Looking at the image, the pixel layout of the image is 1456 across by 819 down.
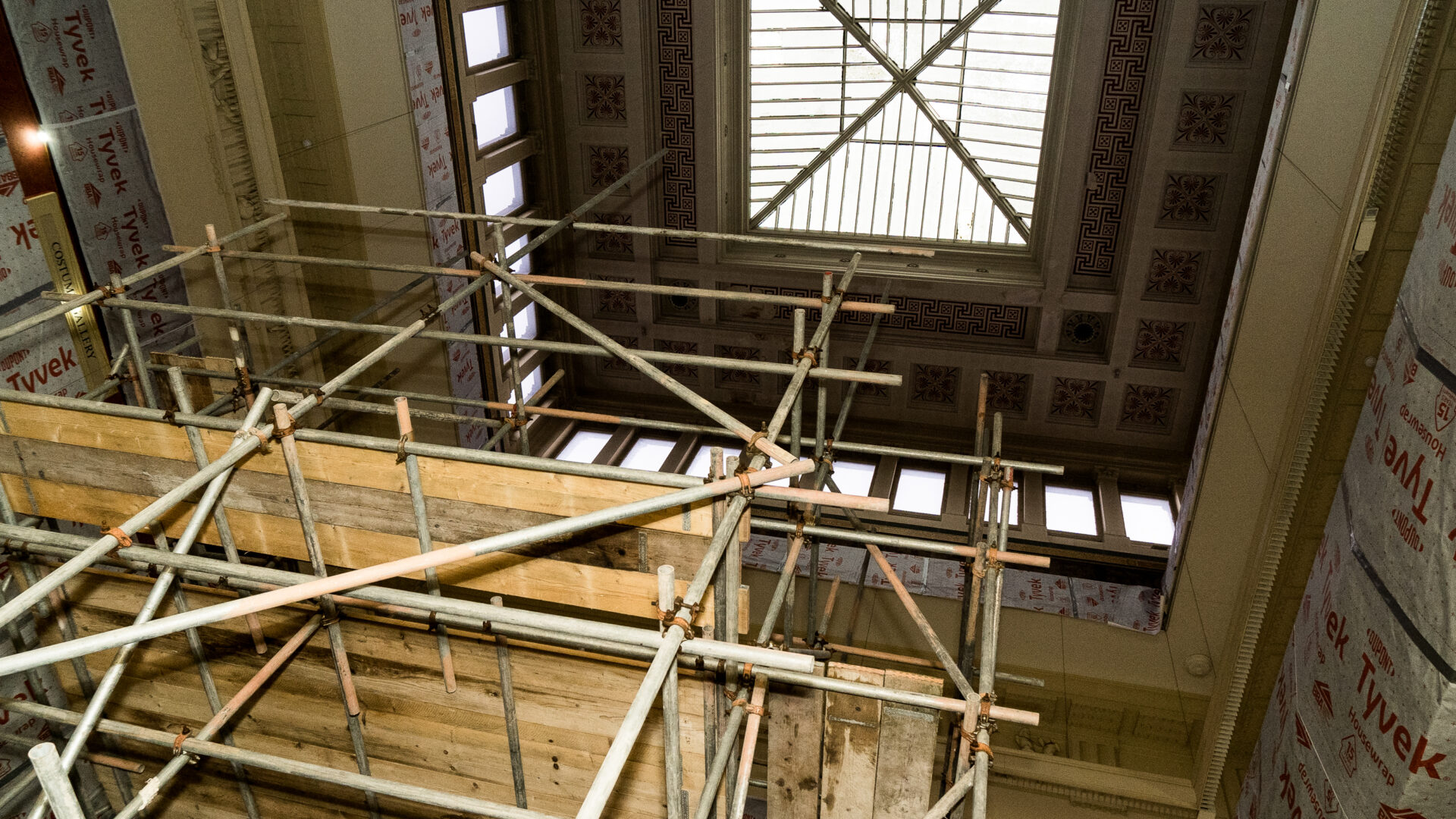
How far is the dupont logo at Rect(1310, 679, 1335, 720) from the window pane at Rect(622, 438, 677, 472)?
17.9ft

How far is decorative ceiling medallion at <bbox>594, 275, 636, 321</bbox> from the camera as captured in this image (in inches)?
345

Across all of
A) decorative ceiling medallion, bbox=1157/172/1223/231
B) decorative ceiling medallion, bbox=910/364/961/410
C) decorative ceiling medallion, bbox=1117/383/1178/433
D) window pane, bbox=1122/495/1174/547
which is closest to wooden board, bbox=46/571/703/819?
window pane, bbox=1122/495/1174/547

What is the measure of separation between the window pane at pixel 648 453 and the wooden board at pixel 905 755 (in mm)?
5104

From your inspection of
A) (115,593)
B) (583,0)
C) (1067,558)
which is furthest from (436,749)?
(583,0)

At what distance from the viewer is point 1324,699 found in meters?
3.89

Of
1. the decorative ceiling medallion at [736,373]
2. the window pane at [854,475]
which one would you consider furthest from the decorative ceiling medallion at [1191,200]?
the decorative ceiling medallion at [736,373]

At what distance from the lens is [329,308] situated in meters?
6.71

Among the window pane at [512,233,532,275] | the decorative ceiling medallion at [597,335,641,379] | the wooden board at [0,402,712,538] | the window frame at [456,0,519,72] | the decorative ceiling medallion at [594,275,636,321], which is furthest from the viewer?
the decorative ceiling medallion at [597,335,641,379]

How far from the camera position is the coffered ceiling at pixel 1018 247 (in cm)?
701

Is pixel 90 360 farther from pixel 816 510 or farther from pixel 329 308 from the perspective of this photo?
pixel 816 510

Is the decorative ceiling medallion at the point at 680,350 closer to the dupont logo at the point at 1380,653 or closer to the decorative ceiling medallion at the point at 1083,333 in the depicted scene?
the decorative ceiling medallion at the point at 1083,333

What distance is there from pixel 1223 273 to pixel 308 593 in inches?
280

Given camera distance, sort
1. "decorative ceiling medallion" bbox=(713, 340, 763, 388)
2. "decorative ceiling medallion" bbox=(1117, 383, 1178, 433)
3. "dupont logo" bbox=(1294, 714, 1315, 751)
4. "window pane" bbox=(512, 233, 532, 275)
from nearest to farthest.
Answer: "dupont logo" bbox=(1294, 714, 1315, 751)
"decorative ceiling medallion" bbox=(1117, 383, 1178, 433)
"window pane" bbox=(512, 233, 532, 275)
"decorative ceiling medallion" bbox=(713, 340, 763, 388)

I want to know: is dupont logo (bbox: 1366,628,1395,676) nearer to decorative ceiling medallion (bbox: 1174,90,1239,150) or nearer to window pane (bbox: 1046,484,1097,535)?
window pane (bbox: 1046,484,1097,535)
